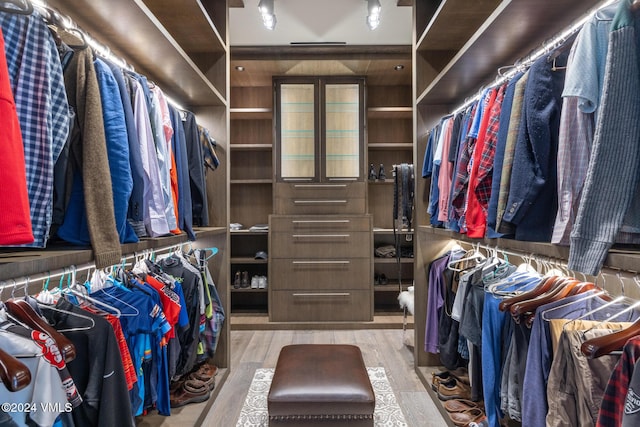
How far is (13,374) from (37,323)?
38 centimetres

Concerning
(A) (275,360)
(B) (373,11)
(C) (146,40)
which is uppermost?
(B) (373,11)

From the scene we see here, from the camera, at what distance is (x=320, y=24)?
10.8ft

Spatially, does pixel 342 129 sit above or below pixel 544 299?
above

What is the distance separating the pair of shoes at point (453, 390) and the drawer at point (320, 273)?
1.49 m

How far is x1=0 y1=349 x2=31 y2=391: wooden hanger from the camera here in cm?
71

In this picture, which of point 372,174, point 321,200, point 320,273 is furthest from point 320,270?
point 372,174

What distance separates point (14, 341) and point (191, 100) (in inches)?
76.1

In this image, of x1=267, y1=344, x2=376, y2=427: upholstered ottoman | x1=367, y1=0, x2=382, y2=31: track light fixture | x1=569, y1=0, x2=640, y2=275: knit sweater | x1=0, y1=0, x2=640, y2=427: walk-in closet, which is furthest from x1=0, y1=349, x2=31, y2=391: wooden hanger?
x1=367, y1=0, x2=382, y2=31: track light fixture

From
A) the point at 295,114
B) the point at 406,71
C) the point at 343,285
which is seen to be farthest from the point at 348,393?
the point at 406,71

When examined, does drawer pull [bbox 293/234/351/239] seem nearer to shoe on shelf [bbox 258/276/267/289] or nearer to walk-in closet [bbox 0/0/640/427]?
walk-in closet [bbox 0/0/640/427]

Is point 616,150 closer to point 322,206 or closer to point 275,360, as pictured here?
point 275,360

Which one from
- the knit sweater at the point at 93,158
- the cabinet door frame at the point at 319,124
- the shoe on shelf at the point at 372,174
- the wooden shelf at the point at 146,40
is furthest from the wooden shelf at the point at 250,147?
the knit sweater at the point at 93,158

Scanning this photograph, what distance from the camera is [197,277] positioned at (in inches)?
83.3

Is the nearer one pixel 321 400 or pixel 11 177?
pixel 11 177
